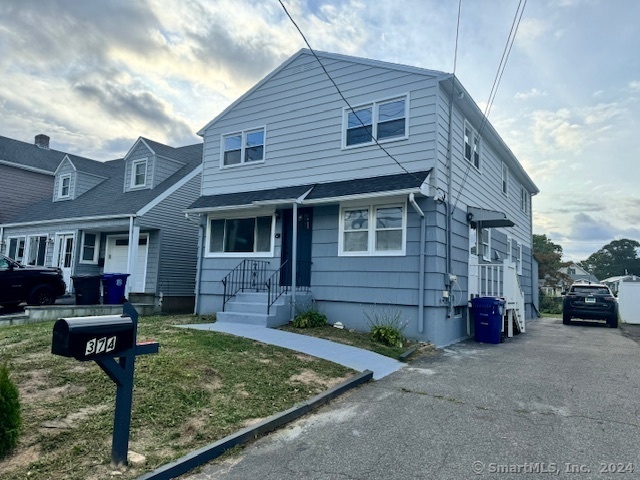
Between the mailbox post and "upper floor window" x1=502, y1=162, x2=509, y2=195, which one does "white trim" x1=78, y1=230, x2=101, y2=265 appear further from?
"upper floor window" x1=502, y1=162, x2=509, y2=195

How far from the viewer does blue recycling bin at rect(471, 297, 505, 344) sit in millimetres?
9391

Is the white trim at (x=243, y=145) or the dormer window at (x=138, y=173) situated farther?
the dormer window at (x=138, y=173)

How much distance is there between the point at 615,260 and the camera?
8481 cm

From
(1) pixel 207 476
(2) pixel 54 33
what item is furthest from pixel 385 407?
(2) pixel 54 33

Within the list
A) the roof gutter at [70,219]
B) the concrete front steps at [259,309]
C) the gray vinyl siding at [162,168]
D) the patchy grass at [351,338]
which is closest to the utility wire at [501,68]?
the patchy grass at [351,338]

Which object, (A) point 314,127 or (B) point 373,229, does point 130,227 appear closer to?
(A) point 314,127

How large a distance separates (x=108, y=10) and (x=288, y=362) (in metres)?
7.67

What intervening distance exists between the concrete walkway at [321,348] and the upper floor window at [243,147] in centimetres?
533

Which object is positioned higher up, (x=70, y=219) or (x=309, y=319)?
(x=70, y=219)

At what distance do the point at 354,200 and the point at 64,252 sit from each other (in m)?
13.6

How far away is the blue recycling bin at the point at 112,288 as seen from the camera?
1245 centimetres

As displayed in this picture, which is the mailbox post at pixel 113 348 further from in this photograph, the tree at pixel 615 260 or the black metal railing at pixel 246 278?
the tree at pixel 615 260

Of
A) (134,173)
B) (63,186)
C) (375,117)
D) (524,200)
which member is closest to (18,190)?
(63,186)

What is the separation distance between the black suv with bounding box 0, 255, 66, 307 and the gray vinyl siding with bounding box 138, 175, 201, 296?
135 inches
